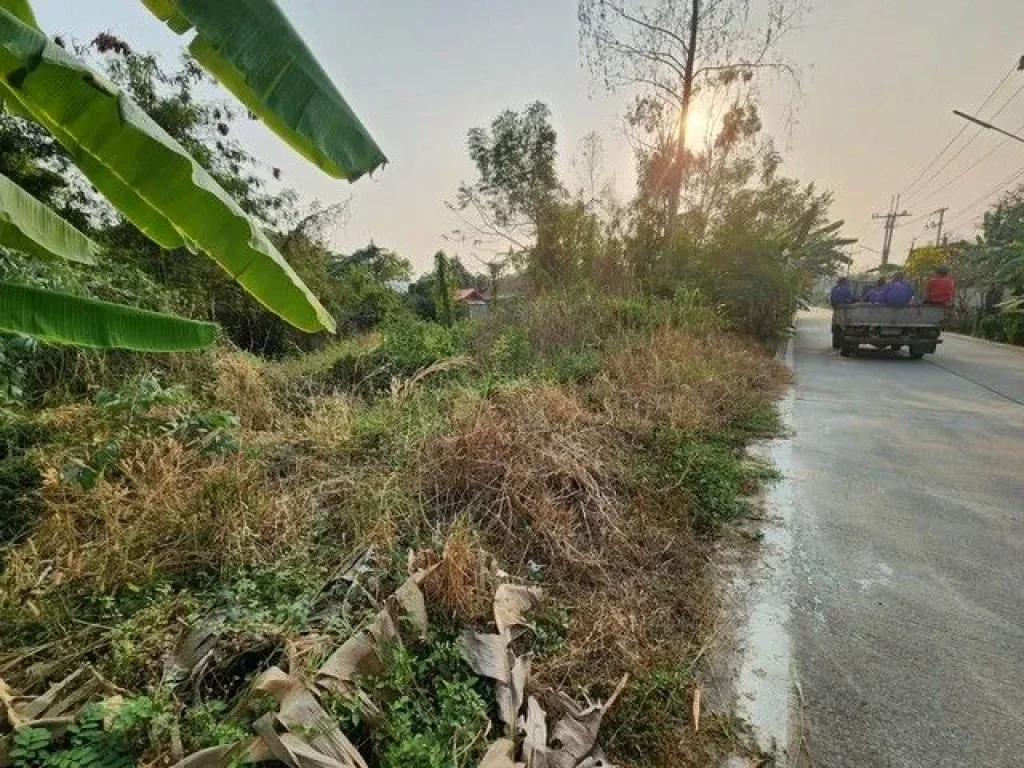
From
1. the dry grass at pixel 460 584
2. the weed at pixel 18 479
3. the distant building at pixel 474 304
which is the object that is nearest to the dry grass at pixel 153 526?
the weed at pixel 18 479

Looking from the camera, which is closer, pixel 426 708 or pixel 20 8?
pixel 20 8

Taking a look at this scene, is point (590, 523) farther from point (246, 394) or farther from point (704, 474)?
point (246, 394)

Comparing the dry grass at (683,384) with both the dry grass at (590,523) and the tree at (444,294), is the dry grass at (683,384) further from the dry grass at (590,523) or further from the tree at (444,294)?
the tree at (444,294)

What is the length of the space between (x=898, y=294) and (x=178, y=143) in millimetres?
14225

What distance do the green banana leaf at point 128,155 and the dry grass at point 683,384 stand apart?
347 cm

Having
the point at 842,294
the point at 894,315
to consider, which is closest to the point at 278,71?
the point at 894,315

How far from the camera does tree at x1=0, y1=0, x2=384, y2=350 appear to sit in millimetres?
1314

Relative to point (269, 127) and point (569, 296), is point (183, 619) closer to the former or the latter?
point (269, 127)

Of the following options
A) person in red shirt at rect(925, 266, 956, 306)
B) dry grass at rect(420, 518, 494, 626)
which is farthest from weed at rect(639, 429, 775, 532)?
person in red shirt at rect(925, 266, 956, 306)

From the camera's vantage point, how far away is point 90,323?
146cm

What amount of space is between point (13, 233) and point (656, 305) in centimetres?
921

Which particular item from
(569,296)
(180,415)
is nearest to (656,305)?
(569,296)

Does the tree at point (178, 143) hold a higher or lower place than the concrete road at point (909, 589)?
higher

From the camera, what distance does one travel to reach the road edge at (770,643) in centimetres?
196
